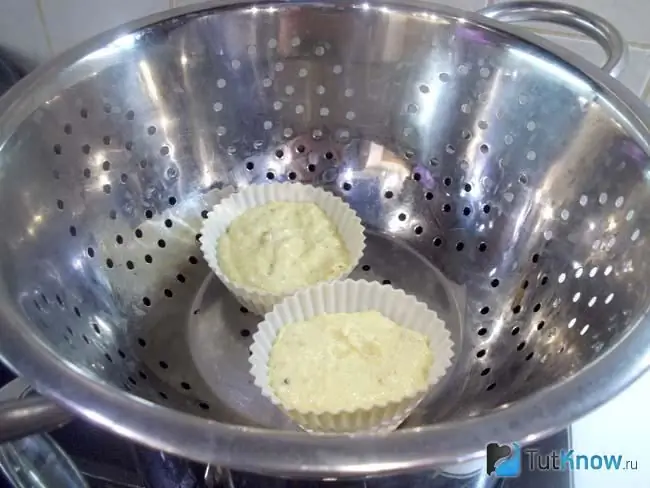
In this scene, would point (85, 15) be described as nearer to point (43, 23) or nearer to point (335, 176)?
point (43, 23)

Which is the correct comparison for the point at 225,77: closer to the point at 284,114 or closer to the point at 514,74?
the point at 284,114

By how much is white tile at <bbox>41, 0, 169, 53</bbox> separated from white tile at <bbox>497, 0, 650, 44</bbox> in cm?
38

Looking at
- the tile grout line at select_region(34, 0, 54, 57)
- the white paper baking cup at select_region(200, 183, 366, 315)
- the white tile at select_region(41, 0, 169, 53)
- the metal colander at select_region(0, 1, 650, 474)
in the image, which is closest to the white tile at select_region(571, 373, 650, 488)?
the metal colander at select_region(0, 1, 650, 474)

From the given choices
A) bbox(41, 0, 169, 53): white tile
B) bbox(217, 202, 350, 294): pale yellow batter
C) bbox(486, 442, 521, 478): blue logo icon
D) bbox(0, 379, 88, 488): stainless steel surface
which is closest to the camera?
bbox(486, 442, 521, 478): blue logo icon

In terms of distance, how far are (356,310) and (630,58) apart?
294 mm

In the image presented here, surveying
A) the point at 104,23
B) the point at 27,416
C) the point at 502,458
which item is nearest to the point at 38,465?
the point at 27,416

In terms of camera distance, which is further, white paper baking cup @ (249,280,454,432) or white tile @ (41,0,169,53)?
white tile @ (41,0,169,53)

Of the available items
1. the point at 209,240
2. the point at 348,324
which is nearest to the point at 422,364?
the point at 348,324

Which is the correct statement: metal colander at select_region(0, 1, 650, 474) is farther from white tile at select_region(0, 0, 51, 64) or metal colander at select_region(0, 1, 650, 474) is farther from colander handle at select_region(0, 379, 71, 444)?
white tile at select_region(0, 0, 51, 64)

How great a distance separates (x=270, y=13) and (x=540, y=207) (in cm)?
25

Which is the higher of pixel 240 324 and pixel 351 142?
pixel 351 142

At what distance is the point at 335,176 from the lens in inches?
25.1

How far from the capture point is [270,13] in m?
0.57

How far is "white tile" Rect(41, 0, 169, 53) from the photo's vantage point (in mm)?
716
